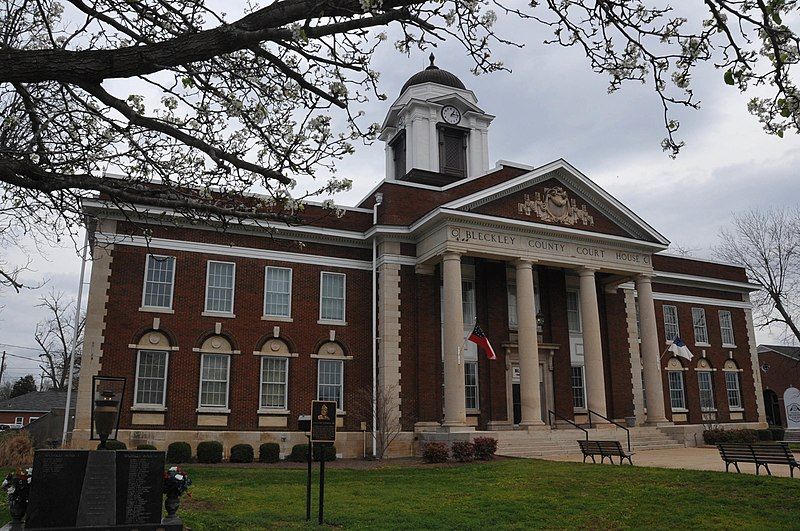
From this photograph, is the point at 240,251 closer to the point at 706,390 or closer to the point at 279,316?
the point at 279,316

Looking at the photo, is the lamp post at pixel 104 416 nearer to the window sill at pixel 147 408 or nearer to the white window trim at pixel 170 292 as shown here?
the window sill at pixel 147 408

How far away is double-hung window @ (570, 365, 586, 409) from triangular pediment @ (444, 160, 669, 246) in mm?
6683

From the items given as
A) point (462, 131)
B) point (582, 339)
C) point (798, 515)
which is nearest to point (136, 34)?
point (798, 515)

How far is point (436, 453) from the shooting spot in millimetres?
23781

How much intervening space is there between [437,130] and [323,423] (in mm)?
28293

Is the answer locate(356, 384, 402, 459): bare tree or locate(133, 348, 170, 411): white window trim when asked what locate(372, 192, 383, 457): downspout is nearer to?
locate(356, 384, 402, 459): bare tree

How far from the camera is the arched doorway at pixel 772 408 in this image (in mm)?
55875

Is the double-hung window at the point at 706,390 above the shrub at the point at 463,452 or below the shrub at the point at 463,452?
above

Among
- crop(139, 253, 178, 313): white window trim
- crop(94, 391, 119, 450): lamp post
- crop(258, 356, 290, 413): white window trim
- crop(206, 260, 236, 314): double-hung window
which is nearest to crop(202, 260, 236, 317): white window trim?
crop(206, 260, 236, 314): double-hung window

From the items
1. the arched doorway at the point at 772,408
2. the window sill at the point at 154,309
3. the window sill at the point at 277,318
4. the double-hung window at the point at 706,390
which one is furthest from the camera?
the arched doorway at the point at 772,408

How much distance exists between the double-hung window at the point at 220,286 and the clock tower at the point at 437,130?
12415mm

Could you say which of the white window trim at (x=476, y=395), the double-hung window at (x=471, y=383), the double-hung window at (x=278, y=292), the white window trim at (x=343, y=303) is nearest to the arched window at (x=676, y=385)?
the white window trim at (x=476, y=395)

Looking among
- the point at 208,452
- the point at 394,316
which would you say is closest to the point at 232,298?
the point at 208,452

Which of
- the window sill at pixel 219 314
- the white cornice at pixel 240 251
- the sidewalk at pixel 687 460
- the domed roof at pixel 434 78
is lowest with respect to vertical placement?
the sidewalk at pixel 687 460
